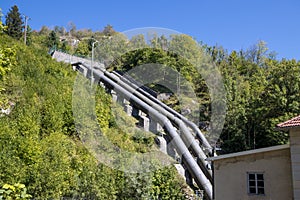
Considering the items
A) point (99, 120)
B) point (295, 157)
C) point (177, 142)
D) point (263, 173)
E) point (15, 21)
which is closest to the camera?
point (295, 157)

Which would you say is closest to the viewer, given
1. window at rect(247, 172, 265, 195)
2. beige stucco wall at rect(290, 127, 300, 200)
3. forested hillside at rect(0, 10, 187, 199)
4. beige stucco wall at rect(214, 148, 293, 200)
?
beige stucco wall at rect(290, 127, 300, 200)

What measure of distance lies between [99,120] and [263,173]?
31.1 feet

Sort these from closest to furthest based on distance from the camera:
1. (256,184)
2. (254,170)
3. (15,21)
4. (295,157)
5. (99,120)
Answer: (295,157) < (256,184) < (254,170) < (99,120) < (15,21)

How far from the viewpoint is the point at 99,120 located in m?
16.8

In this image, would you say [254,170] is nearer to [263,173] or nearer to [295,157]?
[263,173]

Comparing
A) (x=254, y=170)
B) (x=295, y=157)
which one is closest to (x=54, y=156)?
(x=254, y=170)

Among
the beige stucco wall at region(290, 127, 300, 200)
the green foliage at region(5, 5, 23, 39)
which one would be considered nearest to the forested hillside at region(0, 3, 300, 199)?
the beige stucco wall at region(290, 127, 300, 200)

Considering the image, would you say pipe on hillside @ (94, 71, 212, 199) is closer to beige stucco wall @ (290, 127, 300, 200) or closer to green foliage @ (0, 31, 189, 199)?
green foliage @ (0, 31, 189, 199)

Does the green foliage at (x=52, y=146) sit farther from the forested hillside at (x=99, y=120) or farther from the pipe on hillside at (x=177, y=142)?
the pipe on hillside at (x=177, y=142)

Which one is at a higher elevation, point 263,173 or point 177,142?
point 177,142

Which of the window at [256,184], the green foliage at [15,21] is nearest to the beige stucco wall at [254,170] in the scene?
the window at [256,184]

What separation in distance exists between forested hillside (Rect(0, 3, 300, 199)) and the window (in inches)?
74.4

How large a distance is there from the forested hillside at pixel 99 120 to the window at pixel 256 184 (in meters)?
1.89

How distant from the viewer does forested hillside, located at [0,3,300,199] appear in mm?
10305
